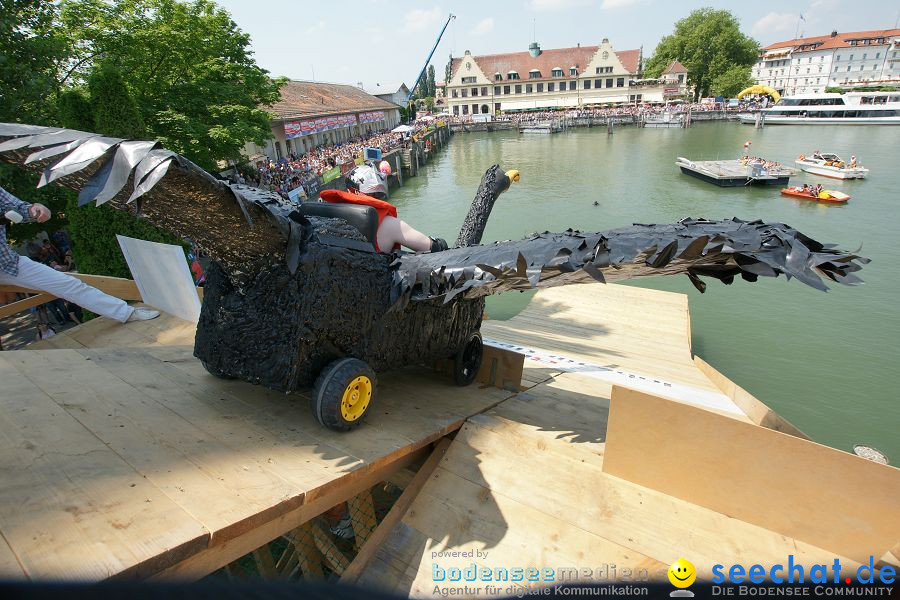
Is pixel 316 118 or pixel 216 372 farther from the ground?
pixel 316 118

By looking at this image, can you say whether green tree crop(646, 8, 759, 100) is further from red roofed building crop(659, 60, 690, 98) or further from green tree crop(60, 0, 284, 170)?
green tree crop(60, 0, 284, 170)

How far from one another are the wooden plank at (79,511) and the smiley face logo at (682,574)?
6.70ft

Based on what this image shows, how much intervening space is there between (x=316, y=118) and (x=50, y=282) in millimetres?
26270

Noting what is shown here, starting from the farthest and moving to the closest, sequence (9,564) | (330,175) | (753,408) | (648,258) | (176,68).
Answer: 1. (330,175)
2. (176,68)
3. (753,408)
4. (648,258)
5. (9,564)

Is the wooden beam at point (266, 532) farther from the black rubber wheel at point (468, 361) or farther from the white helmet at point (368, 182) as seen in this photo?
the white helmet at point (368, 182)

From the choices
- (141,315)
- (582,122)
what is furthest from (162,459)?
(582,122)

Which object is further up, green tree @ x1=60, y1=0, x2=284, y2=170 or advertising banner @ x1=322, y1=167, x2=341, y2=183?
green tree @ x1=60, y1=0, x2=284, y2=170

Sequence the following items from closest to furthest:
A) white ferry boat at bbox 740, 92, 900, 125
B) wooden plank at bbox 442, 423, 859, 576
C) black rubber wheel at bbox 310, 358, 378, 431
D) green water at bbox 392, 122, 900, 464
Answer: wooden plank at bbox 442, 423, 859, 576 → black rubber wheel at bbox 310, 358, 378, 431 → green water at bbox 392, 122, 900, 464 → white ferry boat at bbox 740, 92, 900, 125

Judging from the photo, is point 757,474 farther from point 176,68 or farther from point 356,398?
point 176,68

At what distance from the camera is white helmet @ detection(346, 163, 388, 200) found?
13.4 ft

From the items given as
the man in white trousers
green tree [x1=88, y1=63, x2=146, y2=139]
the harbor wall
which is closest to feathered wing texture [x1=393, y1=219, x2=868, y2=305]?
the man in white trousers

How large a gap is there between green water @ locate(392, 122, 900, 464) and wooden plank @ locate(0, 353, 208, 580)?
896cm

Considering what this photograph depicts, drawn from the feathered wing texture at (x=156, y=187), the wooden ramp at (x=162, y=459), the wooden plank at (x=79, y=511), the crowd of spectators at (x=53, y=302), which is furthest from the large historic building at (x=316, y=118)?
the wooden plank at (x=79, y=511)

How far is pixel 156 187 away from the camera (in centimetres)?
241
